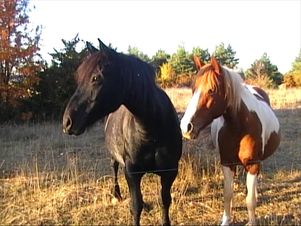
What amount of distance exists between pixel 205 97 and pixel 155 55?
144ft

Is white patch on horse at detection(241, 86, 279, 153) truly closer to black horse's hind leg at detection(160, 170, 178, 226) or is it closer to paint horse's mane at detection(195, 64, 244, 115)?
paint horse's mane at detection(195, 64, 244, 115)

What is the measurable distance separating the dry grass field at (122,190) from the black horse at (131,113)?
0.78m

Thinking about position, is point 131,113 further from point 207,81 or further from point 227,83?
point 227,83

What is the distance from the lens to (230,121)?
383cm

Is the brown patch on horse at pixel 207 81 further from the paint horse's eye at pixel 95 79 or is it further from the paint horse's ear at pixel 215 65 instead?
the paint horse's eye at pixel 95 79

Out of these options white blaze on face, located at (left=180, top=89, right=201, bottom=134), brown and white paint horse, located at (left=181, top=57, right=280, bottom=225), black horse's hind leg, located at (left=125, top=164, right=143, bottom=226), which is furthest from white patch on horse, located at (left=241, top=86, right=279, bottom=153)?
black horse's hind leg, located at (left=125, top=164, right=143, bottom=226)

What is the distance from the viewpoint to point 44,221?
4191 mm

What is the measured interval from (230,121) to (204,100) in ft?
1.87

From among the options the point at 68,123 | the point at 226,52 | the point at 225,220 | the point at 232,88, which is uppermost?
the point at 226,52

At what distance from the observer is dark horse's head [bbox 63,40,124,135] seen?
9.68 ft

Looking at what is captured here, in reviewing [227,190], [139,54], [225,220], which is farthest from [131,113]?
[139,54]

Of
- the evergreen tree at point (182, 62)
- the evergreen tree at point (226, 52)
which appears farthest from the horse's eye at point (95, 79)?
the evergreen tree at point (226, 52)

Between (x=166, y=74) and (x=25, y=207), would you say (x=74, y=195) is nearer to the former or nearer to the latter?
(x=25, y=207)

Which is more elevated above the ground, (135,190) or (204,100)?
(204,100)
